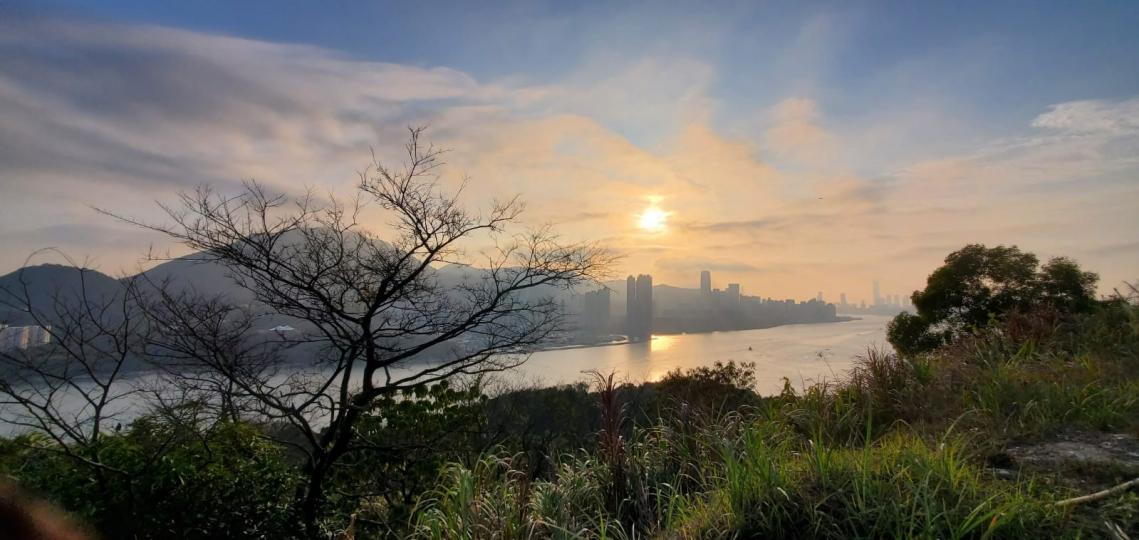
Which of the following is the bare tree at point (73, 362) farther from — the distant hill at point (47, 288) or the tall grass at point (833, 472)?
the tall grass at point (833, 472)

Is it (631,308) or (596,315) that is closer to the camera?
(596,315)

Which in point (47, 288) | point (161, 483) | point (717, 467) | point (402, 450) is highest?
point (47, 288)

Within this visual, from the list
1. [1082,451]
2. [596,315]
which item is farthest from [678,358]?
[1082,451]

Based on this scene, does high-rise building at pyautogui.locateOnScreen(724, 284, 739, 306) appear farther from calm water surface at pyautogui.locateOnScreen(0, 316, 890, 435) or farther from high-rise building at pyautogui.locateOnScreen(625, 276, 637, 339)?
high-rise building at pyautogui.locateOnScreen(625, 276, 637, 339)

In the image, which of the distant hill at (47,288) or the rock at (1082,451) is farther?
the distant hill at (47,288)

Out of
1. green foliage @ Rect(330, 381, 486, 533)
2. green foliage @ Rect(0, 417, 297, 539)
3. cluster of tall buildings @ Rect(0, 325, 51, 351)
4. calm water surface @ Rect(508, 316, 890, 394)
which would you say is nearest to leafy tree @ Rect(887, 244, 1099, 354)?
calm water surface @ Rect(508, 316, 890, 394)

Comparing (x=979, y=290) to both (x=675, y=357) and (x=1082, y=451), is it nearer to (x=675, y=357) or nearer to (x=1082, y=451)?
(x=675, y=357)

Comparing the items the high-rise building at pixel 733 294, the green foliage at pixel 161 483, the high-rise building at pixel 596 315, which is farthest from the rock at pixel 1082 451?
the high-rise building at pixel 733 294
